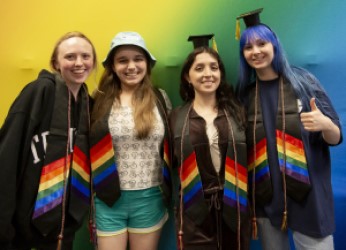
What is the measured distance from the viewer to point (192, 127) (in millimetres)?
1550

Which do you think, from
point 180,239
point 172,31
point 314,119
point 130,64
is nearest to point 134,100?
point 130,64

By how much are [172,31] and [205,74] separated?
0.56m

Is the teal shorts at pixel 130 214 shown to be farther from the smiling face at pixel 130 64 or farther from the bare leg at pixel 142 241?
the smiling face at pixel 130 64

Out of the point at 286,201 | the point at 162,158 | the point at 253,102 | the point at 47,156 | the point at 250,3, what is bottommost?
the point at 286,201

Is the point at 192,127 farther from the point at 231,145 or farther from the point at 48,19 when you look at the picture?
the point at 48,19

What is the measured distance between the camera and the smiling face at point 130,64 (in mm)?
1653

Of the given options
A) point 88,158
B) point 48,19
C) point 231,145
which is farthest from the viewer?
point 48,19

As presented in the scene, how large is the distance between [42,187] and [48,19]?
1214 mm

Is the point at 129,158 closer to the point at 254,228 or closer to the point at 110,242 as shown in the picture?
the point at 110,242

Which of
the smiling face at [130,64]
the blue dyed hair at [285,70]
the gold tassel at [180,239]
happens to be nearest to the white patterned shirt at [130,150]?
the smiling face at [130,64]

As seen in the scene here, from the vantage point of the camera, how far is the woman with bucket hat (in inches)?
61.5

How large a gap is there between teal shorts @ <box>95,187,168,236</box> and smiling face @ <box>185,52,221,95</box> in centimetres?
62

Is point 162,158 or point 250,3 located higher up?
point 250,3

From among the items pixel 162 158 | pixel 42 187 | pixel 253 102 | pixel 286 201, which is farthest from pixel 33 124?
pixel 286 201
